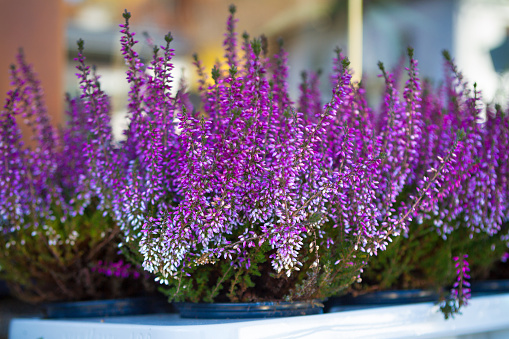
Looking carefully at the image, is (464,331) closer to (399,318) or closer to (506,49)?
(399,318)

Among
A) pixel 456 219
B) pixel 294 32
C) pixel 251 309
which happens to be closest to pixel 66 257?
pixel 251 309

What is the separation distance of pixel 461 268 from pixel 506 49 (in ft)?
9.05

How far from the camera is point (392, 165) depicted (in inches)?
52.3

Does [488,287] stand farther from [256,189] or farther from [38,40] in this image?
[38,40]

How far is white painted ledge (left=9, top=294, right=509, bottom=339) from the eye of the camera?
1.09m

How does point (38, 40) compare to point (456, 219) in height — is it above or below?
above

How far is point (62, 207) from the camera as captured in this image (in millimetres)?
1415

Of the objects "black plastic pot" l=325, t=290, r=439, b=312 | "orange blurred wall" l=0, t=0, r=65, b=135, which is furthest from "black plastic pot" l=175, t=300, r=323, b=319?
"orange blurred wall" l=0, t=0, r=65, b=135

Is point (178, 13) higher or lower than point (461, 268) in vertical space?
higher

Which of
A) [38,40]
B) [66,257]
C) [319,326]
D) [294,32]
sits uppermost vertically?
[294,32]

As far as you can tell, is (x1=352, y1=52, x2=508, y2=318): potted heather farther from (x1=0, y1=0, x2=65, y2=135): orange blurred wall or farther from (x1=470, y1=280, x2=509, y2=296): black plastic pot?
(x1=0, y1=0, x2=65, y2=135): orange blurred wall

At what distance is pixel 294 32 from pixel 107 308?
14.1 feet

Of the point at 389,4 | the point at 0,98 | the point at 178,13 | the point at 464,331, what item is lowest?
the point at 464,331

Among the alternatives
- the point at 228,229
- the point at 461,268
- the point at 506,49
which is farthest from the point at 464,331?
the point at 506,49
